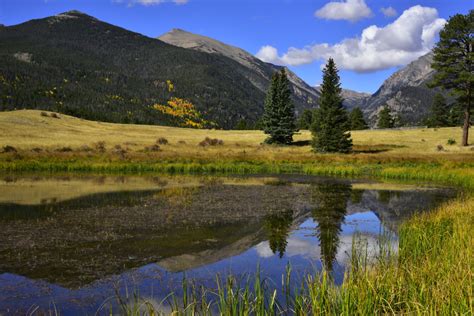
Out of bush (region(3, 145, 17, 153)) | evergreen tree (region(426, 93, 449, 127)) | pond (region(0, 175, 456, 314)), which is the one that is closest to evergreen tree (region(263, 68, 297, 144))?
bush (region(3, 145, 17, 153))

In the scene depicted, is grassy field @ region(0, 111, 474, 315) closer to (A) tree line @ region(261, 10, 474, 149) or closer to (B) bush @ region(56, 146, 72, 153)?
(B) bush @ region(56, 146, 72, 153)

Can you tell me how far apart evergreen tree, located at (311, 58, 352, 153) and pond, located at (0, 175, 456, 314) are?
22291 mm

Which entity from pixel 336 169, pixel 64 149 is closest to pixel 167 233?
pixel 336 169

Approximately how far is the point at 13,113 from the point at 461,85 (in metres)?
65.5

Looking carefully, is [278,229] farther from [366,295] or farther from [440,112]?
[440,112]

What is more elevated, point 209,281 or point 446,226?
point 446,226

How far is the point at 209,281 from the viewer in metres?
9.83

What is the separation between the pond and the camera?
31.7 ft

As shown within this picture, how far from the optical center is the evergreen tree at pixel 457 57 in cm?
4734

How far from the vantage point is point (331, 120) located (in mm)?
52875

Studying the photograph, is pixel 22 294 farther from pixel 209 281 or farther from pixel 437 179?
pixel 437 179

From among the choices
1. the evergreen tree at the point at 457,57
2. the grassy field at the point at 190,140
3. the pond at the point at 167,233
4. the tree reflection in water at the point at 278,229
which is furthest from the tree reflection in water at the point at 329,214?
the evergreen tree at the point at 457,57

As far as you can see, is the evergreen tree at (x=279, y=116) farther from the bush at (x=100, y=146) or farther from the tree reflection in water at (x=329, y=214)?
the tree reflection in water at (x=329, y=214)

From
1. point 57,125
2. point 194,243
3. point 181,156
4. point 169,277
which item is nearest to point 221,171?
point 181,156
